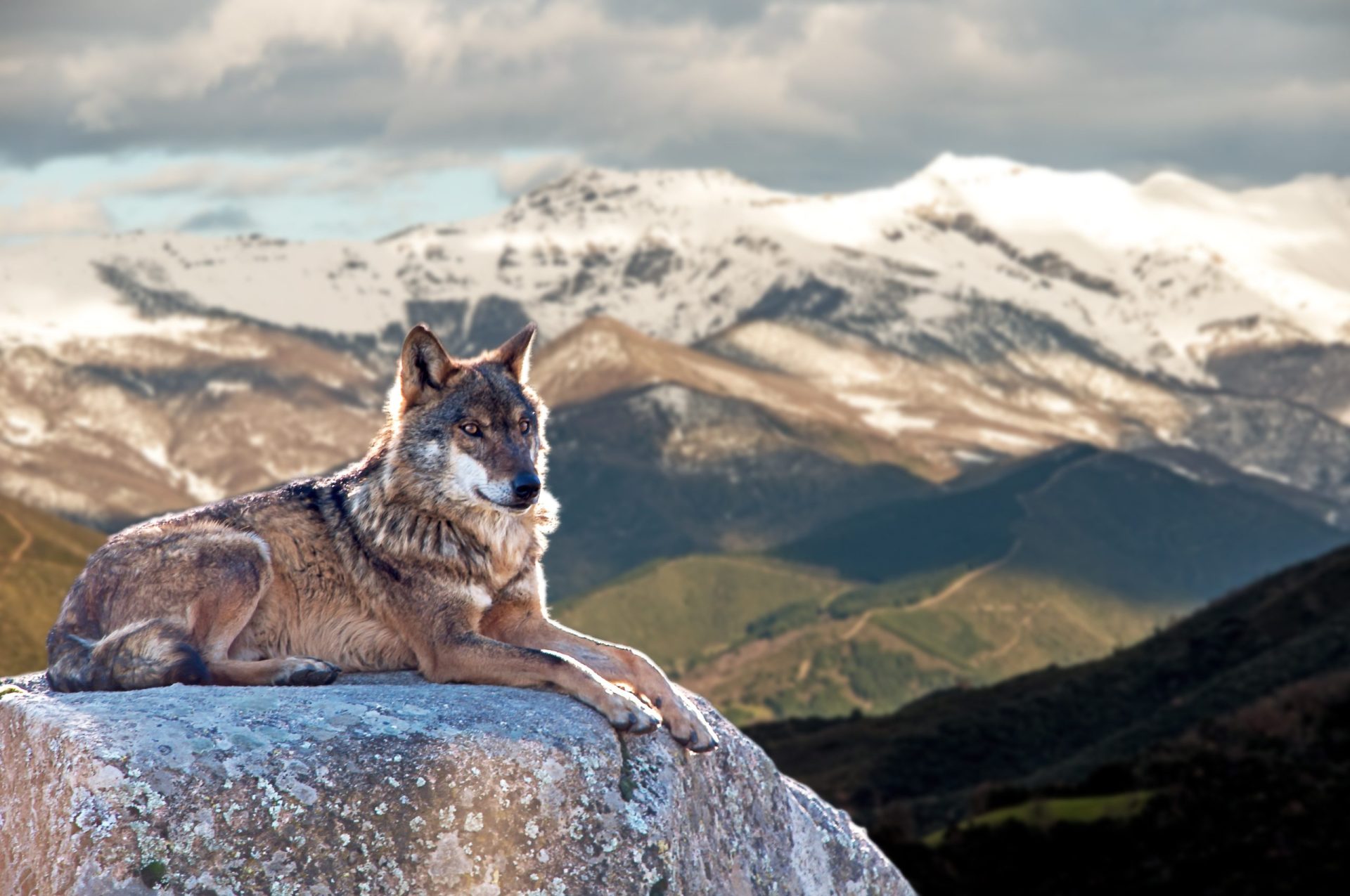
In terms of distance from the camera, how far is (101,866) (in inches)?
399

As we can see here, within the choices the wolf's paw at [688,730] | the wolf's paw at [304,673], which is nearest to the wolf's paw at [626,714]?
the wolf's paw at [688,730]

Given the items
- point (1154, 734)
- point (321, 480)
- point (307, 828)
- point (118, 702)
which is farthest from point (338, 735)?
point (1154, 734)

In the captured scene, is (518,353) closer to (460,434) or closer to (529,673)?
(460,434)

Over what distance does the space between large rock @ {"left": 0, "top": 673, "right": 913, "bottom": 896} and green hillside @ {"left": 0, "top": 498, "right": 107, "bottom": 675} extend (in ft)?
273

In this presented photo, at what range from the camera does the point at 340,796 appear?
1062 centimetres

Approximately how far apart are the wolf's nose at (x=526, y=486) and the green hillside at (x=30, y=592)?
82802 millimetres

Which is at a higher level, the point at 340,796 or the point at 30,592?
the point at 340,796

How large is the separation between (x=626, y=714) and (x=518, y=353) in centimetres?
358

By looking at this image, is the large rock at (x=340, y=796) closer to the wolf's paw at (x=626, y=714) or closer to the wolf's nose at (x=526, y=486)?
the wolf's paw at (x=626, y=714)

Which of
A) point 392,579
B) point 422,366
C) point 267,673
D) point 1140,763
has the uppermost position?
point 422,366

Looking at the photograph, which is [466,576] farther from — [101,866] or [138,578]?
[101,866]

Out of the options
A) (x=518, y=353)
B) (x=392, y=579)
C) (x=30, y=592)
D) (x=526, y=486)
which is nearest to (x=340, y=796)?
(x=392, y=579)

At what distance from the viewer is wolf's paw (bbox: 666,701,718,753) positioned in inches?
488

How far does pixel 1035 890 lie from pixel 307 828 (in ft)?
147
